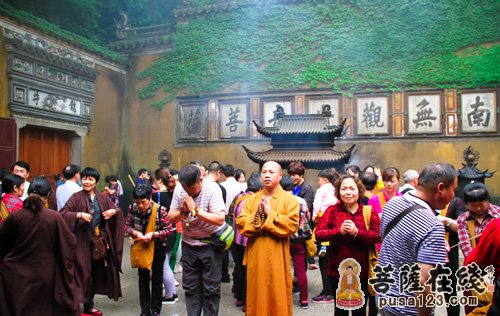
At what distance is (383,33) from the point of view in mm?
12094

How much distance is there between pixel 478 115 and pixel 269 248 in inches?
393

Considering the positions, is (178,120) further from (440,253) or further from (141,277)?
(440,253)

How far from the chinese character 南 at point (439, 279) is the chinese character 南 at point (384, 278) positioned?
0.23 metres

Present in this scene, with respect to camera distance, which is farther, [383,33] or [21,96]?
[383,33]

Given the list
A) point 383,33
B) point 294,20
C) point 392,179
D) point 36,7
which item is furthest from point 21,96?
point 383,33

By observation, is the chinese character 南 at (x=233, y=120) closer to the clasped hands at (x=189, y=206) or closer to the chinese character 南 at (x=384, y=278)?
the clasped hands at (x=189, y=206)

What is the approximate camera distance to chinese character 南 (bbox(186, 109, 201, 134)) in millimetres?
13859

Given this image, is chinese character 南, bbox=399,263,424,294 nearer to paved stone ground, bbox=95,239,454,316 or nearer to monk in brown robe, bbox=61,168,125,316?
paved stone ground, bbox=95,239,454,316

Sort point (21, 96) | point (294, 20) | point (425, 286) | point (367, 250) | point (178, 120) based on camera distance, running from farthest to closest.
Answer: point (178, 120) < point (294, 20) < point (21, 96) < point (367, 250) < point (425, 286)

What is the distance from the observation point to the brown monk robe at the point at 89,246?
4145mm

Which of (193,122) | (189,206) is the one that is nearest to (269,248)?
(189,206)

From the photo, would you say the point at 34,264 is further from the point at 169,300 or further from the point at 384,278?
the point at 384,278

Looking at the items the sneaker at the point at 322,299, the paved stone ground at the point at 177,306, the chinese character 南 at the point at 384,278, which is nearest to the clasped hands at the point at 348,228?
the chinese character 南 at the point at 384,278

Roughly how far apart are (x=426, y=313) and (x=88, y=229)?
11.2 ft
